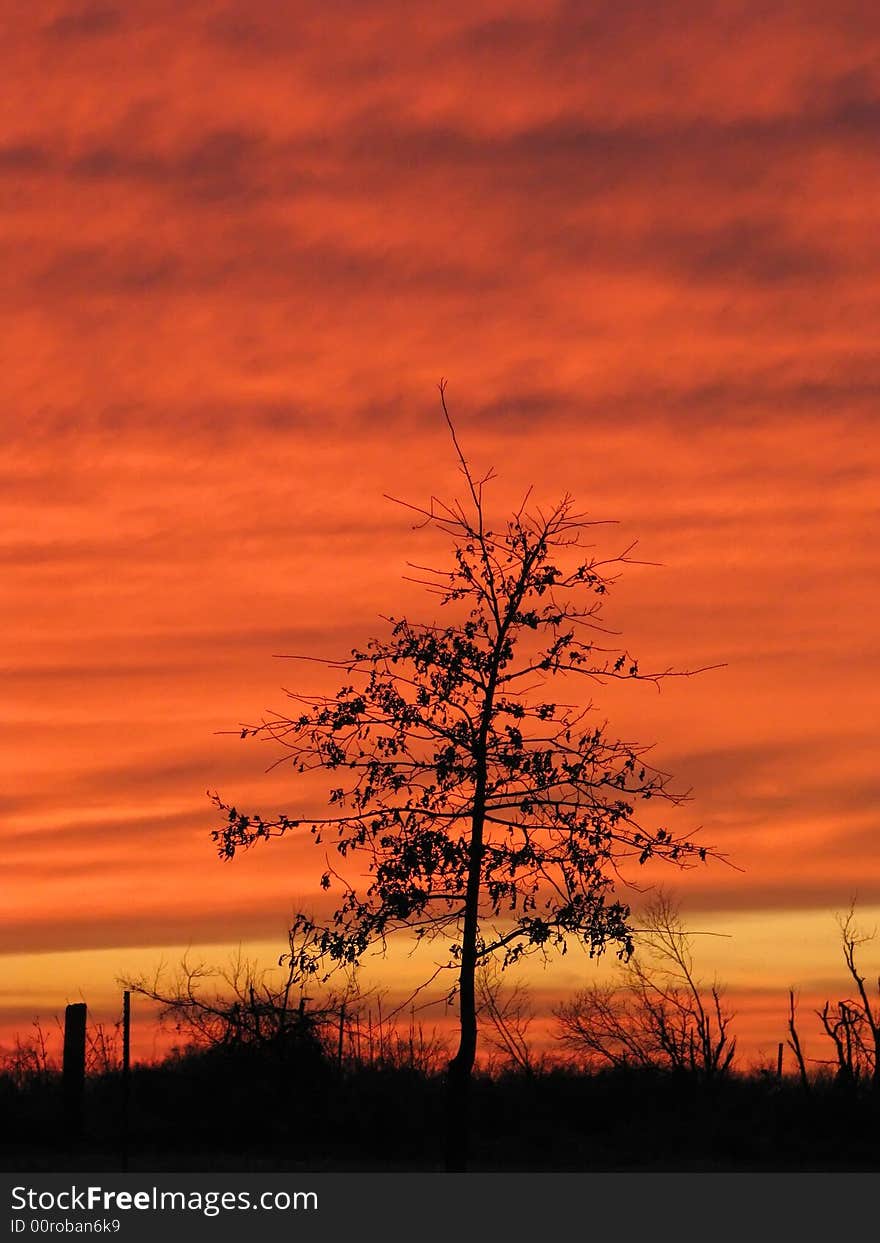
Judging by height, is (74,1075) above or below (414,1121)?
above

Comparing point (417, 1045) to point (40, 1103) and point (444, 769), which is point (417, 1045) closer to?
point (40, 1103)

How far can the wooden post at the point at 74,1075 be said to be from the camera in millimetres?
29031

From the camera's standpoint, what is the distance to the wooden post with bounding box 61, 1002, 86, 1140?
29.0 m

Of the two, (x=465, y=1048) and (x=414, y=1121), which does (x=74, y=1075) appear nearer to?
(x=414, y=1121)

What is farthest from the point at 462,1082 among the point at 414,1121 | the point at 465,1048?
the point at 414,1121

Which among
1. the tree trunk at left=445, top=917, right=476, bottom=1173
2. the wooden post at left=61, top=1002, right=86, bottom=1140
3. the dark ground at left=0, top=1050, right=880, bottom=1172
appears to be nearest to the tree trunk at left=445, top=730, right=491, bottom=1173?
the tree trunk at left=445, top=917, right=476, bottom=1173

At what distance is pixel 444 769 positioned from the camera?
69.4 feet

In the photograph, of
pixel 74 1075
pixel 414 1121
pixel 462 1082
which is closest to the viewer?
pixel 462 1082

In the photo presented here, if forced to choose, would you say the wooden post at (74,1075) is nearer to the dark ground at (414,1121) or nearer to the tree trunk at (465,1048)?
the dark ground at (414,1121)

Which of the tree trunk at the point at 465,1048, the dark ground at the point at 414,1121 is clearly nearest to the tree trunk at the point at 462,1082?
the tree trunk at the point at 465,1048

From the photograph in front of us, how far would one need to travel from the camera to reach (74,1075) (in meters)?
29.2
